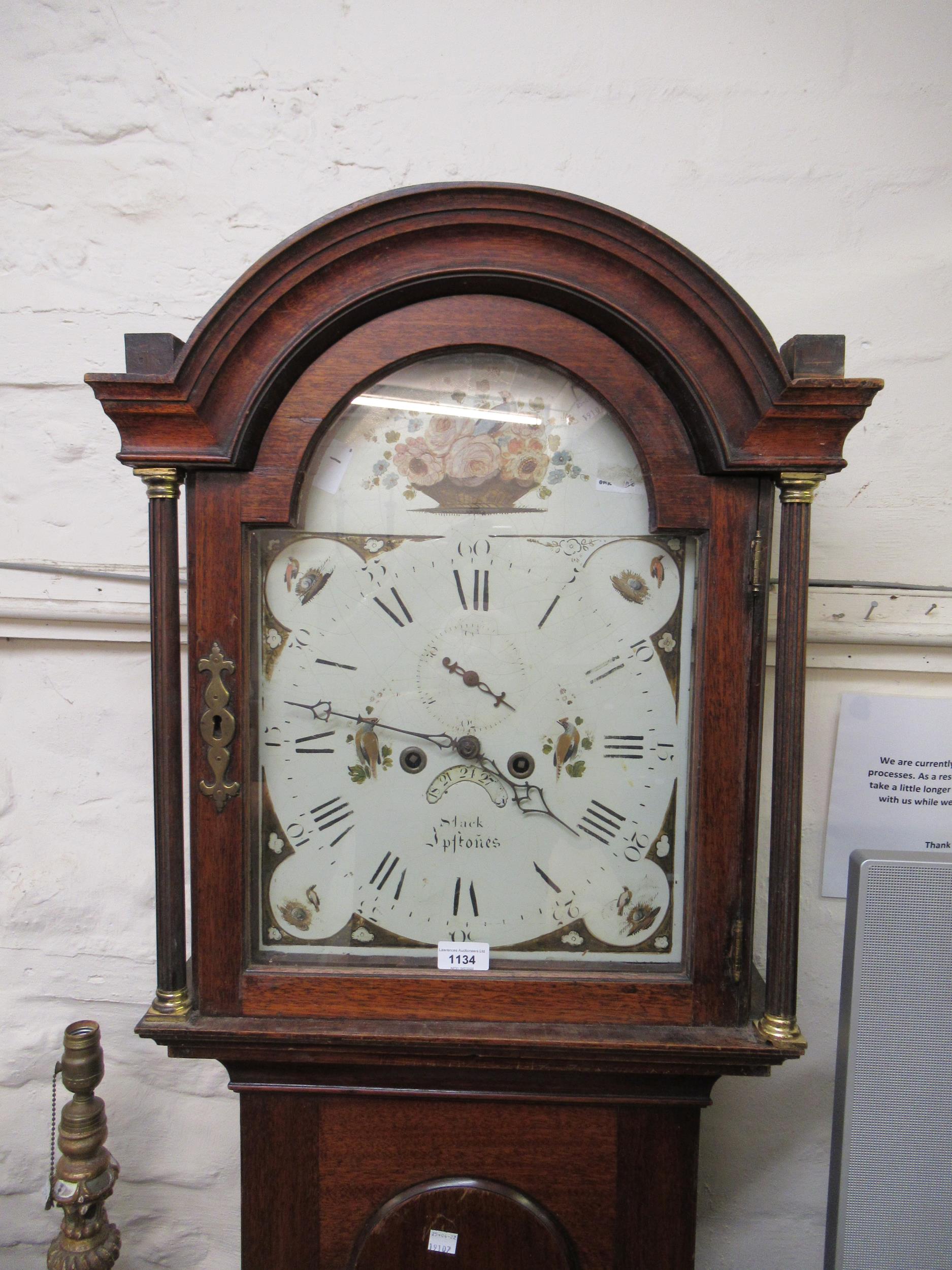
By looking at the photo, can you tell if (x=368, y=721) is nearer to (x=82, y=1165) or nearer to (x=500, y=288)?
(x=500, y=288)

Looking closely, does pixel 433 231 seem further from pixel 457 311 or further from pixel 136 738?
pixel 136 738

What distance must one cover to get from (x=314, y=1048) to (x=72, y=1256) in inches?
19.1

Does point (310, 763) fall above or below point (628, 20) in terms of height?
below

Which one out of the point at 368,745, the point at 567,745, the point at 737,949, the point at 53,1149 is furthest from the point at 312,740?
the point at 53,1149

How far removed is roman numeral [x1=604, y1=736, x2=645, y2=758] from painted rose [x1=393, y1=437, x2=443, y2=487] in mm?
332

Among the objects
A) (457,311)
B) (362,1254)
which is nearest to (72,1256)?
(362,1254)

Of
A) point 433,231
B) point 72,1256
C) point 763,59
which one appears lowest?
point 72,1256

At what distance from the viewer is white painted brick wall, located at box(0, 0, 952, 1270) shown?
1130 millimetres

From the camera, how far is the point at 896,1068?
925mm

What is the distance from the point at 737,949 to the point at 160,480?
29.7 inches

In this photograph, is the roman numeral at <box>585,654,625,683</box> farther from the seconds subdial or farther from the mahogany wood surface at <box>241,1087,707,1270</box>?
the mahogany wood surface at <box>241,1087,707,1270</box>

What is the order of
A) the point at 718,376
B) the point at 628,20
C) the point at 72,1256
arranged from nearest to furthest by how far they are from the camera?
the point at 718,376 < the point at 72,1256 < the point at 628,20

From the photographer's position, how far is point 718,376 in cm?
80

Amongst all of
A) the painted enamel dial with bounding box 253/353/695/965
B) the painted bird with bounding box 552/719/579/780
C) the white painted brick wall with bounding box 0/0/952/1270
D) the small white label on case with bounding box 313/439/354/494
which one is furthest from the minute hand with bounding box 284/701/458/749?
the white painted brick wall with bounding box 0/0/952/1270
